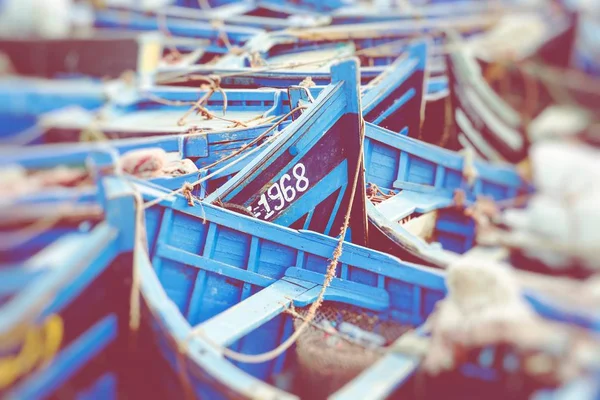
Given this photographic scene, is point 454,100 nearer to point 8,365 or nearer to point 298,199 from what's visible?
point 298,199

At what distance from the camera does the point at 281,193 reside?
3734 millimetres

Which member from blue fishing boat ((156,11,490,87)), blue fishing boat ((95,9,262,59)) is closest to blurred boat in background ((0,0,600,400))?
blue fishing boat ((156,11,490,87))

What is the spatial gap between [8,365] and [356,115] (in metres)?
2.69

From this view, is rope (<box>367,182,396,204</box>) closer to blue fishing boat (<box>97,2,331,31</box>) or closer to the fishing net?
the fishing net

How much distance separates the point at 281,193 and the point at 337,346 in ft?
4.03

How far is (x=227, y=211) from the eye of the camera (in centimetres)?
336

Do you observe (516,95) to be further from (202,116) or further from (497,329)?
(202,116)

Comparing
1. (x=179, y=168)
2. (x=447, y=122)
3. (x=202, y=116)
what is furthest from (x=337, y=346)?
(x=447, y=122)

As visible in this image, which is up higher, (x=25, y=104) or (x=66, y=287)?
(x=25, y=104)

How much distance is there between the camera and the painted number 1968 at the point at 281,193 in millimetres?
3678

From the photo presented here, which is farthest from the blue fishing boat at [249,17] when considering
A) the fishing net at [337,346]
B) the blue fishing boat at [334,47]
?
the fishing net at [337,346]

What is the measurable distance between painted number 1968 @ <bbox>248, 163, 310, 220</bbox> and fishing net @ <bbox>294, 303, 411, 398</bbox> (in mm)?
816

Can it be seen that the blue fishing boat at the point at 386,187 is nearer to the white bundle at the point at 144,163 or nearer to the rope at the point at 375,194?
the rope at the point at 375,194

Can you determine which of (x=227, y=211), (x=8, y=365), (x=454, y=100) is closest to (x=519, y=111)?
(x=227, y=211)
